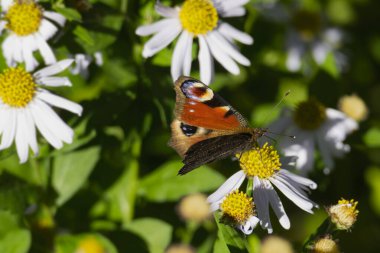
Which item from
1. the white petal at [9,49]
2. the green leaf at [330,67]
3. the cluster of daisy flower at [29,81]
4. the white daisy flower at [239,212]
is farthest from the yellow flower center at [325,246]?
the green leaf at [330,67]

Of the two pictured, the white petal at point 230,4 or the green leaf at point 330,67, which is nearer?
the white petal at point 230,4

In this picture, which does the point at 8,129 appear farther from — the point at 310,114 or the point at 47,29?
the point at 310,114

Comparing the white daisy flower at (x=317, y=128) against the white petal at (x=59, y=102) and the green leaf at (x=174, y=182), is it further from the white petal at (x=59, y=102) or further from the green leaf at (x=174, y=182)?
the white petal at (x=59, y=102)

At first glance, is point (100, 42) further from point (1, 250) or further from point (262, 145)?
point (1, 250)

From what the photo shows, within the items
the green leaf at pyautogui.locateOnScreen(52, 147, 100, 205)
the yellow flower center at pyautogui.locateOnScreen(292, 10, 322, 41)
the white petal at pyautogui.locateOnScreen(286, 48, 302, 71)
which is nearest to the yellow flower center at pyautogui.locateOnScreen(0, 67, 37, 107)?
the green leaf at pyautogui.locateOnScreen(52, 147, 100, 205)

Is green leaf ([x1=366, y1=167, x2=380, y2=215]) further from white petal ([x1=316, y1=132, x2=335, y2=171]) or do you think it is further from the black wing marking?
the black wing marking

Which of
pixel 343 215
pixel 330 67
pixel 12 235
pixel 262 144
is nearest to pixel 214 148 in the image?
pixel 262 144
